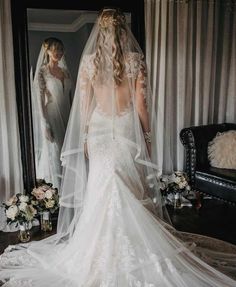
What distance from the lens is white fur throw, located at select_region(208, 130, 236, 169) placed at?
11.3 feet

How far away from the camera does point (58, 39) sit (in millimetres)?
3193

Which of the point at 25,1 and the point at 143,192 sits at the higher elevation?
the point at 25,1

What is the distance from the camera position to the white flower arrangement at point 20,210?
294cm

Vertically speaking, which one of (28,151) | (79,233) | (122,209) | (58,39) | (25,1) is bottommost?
(79,233)

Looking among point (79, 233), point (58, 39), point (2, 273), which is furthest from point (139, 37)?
point (2, 273)

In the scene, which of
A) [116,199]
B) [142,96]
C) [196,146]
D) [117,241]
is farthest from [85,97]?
[196,146]

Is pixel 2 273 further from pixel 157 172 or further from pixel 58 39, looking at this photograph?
pixel 58 39

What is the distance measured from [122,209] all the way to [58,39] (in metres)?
1.76

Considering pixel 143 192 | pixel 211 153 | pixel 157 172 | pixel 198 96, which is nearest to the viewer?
pixel 143 192

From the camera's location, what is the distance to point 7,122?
10.4ft

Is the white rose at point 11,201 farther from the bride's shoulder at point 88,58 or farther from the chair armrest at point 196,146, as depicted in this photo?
the chair armrest at point 196,146

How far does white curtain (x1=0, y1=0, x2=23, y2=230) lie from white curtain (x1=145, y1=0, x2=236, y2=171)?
1.33 m

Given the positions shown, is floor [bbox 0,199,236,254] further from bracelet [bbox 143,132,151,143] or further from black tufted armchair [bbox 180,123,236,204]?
bracelet [bbox 143,132,151,143]

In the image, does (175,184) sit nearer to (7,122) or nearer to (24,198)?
(24,198)
